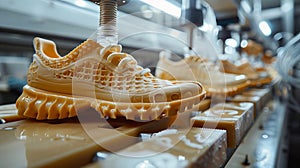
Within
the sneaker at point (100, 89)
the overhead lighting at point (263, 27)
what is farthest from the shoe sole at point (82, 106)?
the overhead lighting at point (263, 27)

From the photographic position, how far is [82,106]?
44cm

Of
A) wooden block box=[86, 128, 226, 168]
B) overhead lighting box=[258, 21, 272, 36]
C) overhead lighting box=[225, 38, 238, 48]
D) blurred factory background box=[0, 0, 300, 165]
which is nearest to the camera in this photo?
wooden block box=[86, 128, 226, 168]

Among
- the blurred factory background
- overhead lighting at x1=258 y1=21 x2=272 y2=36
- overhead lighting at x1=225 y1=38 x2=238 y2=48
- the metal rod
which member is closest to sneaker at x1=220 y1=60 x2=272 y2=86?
the blurred factory background

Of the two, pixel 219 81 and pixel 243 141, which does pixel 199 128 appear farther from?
pixel 219 81

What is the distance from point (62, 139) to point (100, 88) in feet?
0.35

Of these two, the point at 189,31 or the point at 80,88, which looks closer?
the point at 80,88

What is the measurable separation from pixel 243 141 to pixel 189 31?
1.45 ft

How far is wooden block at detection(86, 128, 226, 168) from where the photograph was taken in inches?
11.2

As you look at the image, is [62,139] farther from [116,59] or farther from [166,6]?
[166,6]

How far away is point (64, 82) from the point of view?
0.46 meters

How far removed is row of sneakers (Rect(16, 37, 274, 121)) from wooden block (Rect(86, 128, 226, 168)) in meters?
0.04

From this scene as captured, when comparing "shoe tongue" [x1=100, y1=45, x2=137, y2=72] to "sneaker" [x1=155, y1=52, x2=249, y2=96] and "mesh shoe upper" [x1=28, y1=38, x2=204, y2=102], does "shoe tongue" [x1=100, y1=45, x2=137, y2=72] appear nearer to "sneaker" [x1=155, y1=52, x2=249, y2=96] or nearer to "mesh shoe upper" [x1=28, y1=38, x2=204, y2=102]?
"mesh shoe upper" [x1=28, y1=38, x2=204, y2=102]

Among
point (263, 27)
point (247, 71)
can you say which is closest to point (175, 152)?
point (247, 71)

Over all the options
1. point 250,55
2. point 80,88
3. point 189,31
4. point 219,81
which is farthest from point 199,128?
point 250,55
